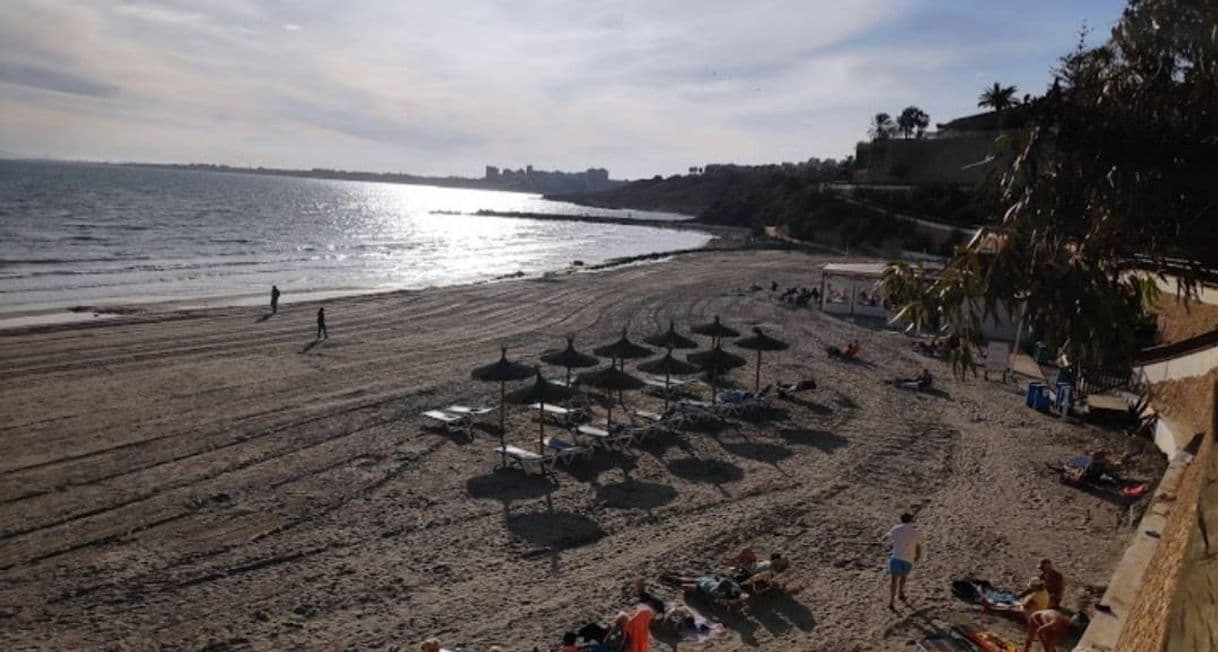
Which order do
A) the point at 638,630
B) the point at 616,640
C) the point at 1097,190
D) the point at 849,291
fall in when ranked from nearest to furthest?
1. the point at 1097,190
2. the point at 638,630
3. the point at 616,640
4. the point at 849,291

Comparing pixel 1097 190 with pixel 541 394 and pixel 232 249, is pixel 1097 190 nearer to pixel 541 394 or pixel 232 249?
pixel 541 394

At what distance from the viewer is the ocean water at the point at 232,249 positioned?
1692 inches

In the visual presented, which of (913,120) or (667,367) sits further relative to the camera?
(913,120)

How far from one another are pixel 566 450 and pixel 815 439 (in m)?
5.24

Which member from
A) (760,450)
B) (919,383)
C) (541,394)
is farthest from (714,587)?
(919,383)

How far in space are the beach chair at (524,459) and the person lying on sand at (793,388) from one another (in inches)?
287

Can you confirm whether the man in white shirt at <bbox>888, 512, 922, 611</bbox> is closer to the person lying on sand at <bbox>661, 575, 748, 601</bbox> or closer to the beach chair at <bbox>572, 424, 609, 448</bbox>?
the person lying on sand at <bbox>661, 575, 748, 601</bbox>

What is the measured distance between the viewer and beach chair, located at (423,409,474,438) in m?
16.4

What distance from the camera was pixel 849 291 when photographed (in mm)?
33781

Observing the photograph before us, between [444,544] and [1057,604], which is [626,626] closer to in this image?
[444,544]

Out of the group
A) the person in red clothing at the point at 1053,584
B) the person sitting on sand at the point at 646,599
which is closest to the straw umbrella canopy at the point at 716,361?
the person sitting on sand at the point at 646,599

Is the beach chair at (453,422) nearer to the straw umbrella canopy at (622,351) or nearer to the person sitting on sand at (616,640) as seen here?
the straw umbrella canopy at (622,351)

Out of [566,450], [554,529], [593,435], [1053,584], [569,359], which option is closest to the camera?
[1053,584]

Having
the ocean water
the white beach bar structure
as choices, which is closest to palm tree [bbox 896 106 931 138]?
the ocean water
